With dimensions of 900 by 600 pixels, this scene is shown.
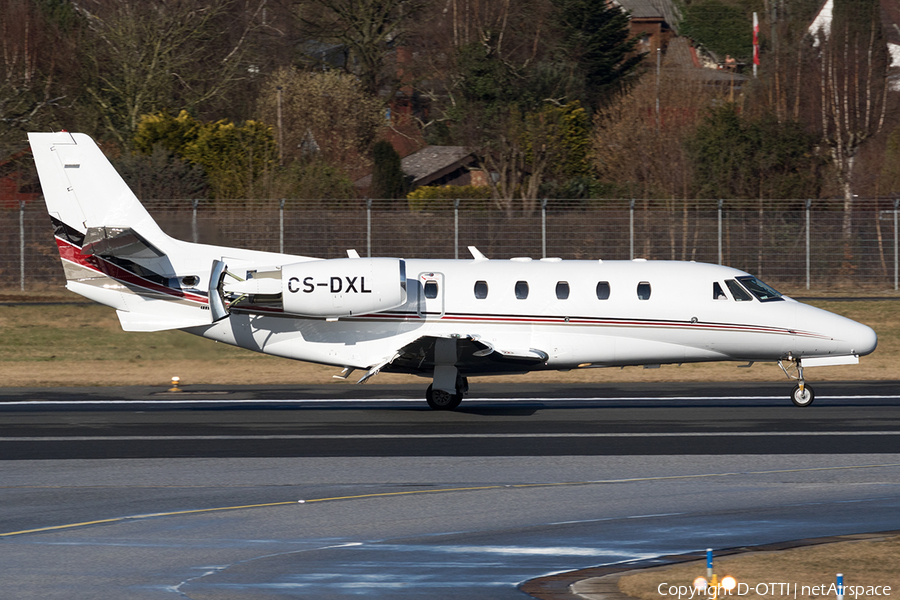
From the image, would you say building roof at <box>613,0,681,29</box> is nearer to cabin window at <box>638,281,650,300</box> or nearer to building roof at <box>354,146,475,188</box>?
building roof at <box>354,146,475,188</box>

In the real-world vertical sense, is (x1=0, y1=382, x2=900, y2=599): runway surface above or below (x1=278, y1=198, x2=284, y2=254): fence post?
below

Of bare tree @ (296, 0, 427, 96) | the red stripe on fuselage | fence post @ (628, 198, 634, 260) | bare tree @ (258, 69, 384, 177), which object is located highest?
bare tree @ (296, 0, 427, 96)

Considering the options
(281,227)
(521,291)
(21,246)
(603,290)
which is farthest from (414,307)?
(21,246)

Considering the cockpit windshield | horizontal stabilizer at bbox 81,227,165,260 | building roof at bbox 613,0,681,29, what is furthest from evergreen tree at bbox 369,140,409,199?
building roof at bbox 613,0,681,29

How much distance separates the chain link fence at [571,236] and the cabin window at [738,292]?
48.1 feet

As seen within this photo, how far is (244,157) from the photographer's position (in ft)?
143

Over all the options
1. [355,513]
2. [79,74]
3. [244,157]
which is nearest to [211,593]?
[355,513]

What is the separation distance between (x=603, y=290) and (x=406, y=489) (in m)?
7.93

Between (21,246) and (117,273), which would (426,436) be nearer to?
(117,273)

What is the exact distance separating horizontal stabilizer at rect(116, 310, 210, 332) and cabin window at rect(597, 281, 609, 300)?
6924mm

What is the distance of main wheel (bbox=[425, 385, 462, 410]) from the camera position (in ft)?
65.8

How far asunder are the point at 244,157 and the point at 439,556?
35.3 metres

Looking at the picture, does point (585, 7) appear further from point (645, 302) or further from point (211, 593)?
point (211, 593)

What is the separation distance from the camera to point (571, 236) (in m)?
35.2
